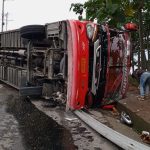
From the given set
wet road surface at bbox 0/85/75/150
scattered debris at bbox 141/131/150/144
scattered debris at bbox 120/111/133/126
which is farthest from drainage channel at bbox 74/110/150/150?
scattered debris at bbox 120/111/133/126

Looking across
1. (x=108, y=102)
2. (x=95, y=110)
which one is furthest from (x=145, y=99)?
(x=95, y=110)

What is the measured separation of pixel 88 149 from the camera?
581 cm

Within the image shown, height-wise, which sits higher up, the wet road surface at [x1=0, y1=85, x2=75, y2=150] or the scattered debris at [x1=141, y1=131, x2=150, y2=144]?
the wet road surface at [x1=0, y1=85, x2=75, y2=150]

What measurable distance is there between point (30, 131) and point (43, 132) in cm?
22

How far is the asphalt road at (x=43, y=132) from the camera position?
5948 millimetres

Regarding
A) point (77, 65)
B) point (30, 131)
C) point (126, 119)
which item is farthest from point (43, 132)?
point (126, 119)

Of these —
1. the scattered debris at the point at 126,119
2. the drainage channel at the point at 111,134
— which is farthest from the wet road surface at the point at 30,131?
the scattered debris at the point at 126,119

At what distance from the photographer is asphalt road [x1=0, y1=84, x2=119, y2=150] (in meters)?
5.95

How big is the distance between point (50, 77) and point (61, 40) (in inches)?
35.2

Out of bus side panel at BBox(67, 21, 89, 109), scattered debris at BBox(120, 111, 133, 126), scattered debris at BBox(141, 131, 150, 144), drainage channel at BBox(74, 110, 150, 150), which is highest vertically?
bus side panel at BBox(67, 21, 89, 109)

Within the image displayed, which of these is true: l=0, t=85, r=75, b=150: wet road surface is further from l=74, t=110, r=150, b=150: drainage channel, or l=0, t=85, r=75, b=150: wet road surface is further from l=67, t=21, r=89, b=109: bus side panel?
l=67, t=21, r=89, b=109: bus side panel

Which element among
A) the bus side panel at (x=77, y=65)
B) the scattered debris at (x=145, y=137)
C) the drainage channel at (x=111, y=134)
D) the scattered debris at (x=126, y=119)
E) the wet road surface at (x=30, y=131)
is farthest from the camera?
the bus side panel at (x=77, y=65)

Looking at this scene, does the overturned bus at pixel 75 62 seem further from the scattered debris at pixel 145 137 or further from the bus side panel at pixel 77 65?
the scattered debris at pixel 145 137

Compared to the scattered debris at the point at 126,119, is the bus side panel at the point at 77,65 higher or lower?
higher
